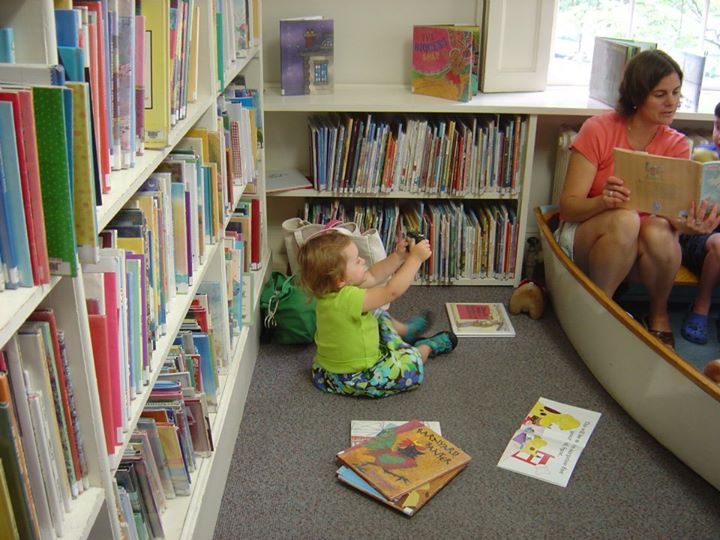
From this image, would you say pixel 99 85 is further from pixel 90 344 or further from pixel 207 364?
pixel 207 364

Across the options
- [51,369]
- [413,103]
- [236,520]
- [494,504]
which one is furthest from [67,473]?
[413,103]

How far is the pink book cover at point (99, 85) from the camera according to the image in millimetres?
1055

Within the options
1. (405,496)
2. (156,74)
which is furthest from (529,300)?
(156,74)

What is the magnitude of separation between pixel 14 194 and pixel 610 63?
8.57 ft

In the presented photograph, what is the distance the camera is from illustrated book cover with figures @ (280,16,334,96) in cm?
292

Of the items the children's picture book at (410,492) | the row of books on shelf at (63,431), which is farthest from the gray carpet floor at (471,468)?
the row of books on shelf at (63,431)

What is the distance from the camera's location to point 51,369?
985 mm

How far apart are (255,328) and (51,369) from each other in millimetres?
1589

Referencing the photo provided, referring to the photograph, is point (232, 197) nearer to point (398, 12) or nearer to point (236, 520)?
point (236, 520)

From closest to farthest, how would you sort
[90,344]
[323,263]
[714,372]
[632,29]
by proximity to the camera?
[90,344], [714,372], [323,263], [632,29]

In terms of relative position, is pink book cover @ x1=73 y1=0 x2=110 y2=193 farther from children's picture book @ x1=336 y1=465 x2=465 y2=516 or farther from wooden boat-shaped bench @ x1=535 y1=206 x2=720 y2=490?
wooden boat-shaped bench @ x1=535 y1=206 x2=720 y2=490

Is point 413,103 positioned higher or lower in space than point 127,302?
higher

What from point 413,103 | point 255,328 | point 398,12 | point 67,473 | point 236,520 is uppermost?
point 398,12

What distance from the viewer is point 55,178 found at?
883 millimetres
